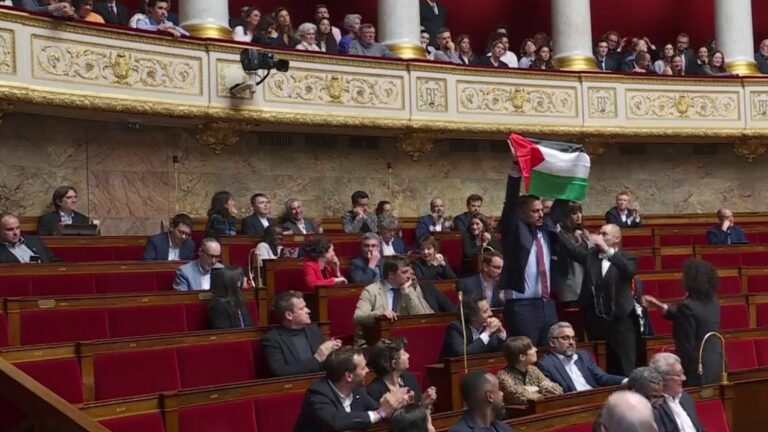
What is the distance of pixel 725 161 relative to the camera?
10.3 m

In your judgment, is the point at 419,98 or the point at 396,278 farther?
the point at 419,98

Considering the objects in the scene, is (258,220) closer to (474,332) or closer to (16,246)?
(16,246)

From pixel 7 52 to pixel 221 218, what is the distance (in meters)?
1.50

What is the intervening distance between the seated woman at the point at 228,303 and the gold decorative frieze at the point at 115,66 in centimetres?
241

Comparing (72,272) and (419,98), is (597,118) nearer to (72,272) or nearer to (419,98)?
(419,98)

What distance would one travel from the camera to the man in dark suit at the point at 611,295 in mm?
4738

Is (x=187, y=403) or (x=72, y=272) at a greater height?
(x=72, y=272)

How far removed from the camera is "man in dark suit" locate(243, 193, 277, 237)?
671cm

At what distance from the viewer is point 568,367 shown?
4352 mm

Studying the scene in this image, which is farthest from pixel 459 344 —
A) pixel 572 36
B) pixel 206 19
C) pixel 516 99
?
pixel 572 36

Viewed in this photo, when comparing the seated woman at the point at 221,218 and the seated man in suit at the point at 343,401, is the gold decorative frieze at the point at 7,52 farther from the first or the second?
the seated man in suit at the point at 343,401

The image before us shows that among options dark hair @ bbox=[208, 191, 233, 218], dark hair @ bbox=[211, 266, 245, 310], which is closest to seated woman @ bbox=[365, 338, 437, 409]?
dark hair @ bbox=[211, 266, 245, 310]

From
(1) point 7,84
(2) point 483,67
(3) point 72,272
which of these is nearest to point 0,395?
(3) point 72,272

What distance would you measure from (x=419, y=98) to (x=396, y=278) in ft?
12.0
